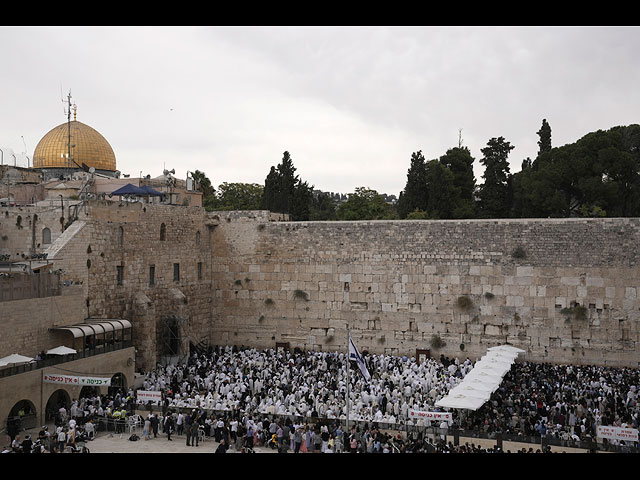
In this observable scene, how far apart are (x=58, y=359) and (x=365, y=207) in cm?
2884

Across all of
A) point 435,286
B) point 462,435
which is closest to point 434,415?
point 462,435

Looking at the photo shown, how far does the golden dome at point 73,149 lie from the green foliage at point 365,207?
59.6 feet

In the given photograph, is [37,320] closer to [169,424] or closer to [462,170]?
[169,424]

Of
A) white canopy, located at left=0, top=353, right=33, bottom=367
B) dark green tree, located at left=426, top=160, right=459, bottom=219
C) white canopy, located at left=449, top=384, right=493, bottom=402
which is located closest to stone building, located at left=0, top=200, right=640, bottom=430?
white canopy, located at left=0, top=353, right=33, bottom=367

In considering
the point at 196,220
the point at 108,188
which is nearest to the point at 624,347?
the point at 196,220

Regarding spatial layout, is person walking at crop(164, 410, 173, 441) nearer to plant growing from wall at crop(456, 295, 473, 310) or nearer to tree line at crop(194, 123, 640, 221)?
plant growing from wall at crop(456, 295, 473, 310)

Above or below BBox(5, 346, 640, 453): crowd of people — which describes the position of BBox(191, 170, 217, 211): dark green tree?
above

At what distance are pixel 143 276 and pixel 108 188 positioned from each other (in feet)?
20.4

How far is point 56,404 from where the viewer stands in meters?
16.3

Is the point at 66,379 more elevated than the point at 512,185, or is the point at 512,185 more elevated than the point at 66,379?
the point at 512,185

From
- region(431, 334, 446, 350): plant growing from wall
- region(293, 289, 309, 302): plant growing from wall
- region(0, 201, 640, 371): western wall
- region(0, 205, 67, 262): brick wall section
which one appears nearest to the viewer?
region(0, 205, 67, 262): brick wall section

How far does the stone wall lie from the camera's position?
70.9 ft

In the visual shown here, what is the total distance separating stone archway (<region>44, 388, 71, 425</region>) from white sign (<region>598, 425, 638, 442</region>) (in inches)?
508
